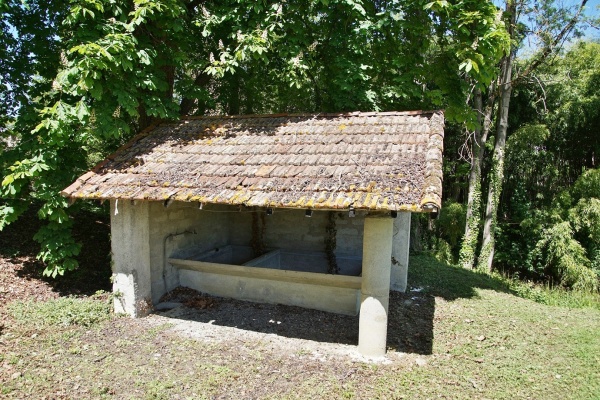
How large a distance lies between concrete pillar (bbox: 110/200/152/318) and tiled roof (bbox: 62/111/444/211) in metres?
0.53

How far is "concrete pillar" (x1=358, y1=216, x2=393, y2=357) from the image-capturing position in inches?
201

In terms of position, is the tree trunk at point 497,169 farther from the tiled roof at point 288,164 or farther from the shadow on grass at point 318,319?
the tiled roof at point 288,164

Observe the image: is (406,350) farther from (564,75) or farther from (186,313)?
(564,75)

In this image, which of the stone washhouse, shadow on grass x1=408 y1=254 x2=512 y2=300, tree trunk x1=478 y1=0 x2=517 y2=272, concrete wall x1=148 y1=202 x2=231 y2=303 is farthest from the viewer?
tree trunk x1=478 y1=0 x2=517 y2=272

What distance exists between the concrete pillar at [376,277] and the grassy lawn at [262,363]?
1.52 feet

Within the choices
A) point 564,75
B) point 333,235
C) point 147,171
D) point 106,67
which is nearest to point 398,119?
point 333,235

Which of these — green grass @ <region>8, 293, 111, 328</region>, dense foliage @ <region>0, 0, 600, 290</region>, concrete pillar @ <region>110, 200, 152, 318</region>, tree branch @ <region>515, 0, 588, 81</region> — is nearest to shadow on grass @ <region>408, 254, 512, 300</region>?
dense foliage @ <region>0, 0, 600, 290</region>

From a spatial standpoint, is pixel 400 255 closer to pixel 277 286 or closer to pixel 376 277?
pixel 277 286

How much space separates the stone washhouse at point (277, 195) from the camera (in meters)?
5.09

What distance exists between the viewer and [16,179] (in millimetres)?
6035

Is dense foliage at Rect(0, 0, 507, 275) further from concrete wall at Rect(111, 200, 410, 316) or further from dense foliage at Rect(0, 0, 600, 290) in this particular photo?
concrete wall at Rect(111, 200, 410, 316)

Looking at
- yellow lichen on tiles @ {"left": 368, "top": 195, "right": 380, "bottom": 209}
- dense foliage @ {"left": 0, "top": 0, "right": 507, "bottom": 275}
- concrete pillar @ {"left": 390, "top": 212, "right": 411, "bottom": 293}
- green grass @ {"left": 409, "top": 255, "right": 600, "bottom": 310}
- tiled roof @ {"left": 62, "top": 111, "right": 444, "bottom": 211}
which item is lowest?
green grass @ {"left": 409, "top": 255, "right": 600, "bottom": 310}

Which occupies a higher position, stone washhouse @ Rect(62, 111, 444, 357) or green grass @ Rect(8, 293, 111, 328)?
stone washhouse @ Rect(62, 111, 444, 357)

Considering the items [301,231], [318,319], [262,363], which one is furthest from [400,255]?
[262,363]
